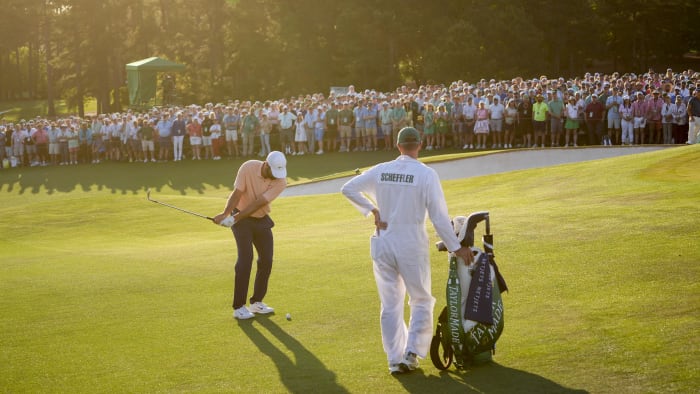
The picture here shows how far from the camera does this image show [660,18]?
64.4m

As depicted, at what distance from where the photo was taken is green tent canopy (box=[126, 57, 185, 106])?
58844mm

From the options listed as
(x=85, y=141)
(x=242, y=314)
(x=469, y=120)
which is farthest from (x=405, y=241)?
(x=85, y=141)

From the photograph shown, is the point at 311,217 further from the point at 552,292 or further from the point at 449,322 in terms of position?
the point at 449,322

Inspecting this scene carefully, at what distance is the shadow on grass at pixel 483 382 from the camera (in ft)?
27.3

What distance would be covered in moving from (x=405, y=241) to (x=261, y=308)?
12.1 ft

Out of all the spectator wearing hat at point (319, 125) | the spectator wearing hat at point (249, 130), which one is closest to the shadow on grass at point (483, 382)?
the spectator wearing hat at point (319, 125)

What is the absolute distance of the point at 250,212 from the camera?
11.7 m

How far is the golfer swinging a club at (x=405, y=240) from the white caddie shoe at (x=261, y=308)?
322cm

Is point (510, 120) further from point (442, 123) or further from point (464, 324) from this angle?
point (464, 324)

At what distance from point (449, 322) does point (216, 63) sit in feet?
215

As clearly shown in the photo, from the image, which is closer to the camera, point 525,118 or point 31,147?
point 525,118

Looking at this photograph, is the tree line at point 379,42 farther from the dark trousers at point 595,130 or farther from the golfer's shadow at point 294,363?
the golfer's shadow at point 294,363

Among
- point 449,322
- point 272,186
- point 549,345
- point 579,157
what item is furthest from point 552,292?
point 579,157

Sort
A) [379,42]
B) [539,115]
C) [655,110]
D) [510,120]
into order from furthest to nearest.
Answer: [379,42]
[510,120]
[539,115]
[655,110]
